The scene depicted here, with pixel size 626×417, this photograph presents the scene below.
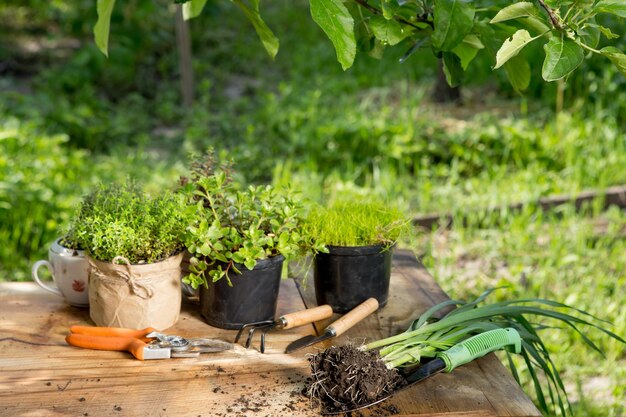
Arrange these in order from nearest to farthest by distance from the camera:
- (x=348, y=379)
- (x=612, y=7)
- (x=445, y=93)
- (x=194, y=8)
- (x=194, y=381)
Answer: (x=612, y=7), (x=348, y=379), (x=194, y=381), (x=194, y=8), (x=445, y=93)

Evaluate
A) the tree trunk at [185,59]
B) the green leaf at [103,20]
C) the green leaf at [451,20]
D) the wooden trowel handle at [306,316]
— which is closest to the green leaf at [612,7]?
the green leaf at [451,20]

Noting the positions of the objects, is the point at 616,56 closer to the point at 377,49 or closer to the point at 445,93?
the point at 377,49

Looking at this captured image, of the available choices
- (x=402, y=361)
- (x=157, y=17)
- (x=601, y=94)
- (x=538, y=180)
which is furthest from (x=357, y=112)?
(x=402, y=361)

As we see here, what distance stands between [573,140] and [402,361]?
336cm

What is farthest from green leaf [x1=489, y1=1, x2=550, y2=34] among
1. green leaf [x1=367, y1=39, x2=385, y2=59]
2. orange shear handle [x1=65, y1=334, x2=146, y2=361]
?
orange shear handle [x1=65, y1=334, x2=146, y2=361]

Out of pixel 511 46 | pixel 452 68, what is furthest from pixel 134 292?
pixel 511 46

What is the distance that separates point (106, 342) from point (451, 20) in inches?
39.2

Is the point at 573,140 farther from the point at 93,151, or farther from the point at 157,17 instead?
the point at 157,17

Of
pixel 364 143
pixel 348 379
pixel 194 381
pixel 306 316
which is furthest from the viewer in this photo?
pixel 364 143

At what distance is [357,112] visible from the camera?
5109 mm

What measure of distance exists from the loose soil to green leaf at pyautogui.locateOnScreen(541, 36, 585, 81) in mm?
622

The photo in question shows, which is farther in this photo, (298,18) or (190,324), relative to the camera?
(298,18)

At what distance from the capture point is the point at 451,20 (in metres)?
1.51

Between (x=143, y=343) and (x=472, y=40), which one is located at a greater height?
(x=472, y=40)
